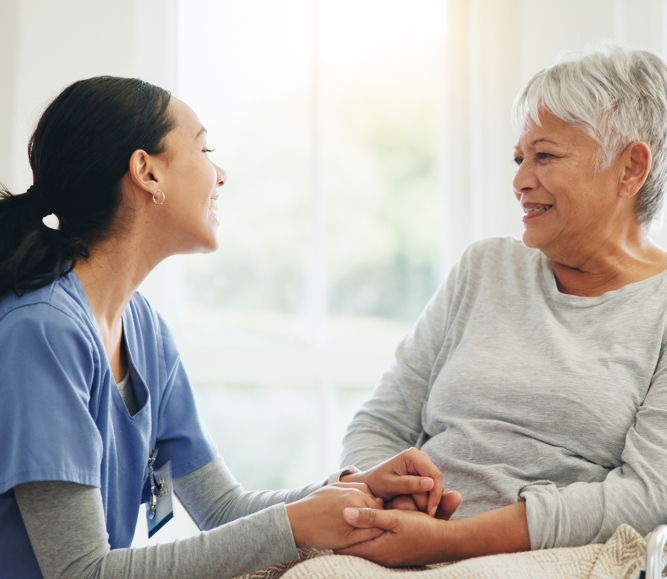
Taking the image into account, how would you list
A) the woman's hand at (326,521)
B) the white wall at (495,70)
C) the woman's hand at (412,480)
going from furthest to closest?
the white wall at (495,70)
the woman's hand at (412,480)
the woman's hand at (326,521)

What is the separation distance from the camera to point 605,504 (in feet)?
3.81

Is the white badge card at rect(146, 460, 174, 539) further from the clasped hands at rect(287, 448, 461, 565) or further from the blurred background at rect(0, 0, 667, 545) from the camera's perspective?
the blurred background at rect(0, 0, 667, 545)

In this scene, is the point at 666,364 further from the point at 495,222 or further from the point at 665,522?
A: the point at 495,222

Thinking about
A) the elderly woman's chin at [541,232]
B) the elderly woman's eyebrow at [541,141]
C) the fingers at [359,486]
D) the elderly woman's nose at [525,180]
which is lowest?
the fingers at [359,486]

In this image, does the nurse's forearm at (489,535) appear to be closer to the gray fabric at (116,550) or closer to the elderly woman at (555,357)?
the elderly woman at (555,357)

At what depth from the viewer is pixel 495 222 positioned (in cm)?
229

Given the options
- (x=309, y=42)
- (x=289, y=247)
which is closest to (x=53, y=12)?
(x=309, y=42)

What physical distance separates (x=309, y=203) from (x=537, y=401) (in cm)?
143

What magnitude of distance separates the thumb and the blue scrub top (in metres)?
0.39

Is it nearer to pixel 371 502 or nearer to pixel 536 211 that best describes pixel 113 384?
pixel 371 502

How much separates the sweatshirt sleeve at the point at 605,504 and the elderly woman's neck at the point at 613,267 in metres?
0.34

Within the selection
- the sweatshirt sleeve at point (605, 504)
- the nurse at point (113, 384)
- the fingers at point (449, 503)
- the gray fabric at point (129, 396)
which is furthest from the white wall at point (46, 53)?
the sweatshirt sleeve at point (605, 504)

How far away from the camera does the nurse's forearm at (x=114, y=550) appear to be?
1.02 m

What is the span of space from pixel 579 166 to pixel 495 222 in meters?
0.88
